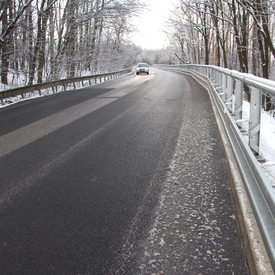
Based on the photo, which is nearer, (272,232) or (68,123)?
(272,232)

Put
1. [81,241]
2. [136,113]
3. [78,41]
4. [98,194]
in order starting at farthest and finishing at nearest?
[78,41]
[136,113]
[98,194]
[81,241]

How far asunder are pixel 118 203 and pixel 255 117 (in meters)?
2.04

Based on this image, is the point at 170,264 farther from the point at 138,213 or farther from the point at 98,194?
the point at 98,194

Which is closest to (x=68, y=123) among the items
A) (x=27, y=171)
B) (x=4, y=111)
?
(x=27, y=171)

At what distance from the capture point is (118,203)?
138 inches

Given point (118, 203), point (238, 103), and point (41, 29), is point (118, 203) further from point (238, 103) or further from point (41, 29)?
point (41, 29)

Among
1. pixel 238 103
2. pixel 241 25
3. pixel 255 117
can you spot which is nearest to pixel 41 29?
pixel 241 25

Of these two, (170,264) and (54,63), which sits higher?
(54,63)

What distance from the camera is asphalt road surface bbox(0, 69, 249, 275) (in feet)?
8.25

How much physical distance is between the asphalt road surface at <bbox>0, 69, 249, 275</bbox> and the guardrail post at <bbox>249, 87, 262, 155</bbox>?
59 cm

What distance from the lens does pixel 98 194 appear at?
3760mm

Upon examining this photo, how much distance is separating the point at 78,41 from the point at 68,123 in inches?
893

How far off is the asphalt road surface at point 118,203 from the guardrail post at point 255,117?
0.59 metres

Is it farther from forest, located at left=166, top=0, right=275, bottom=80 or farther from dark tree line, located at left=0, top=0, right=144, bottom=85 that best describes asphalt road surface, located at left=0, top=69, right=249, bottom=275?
forest, located at left=166, top=0, right=275, bottom=80
